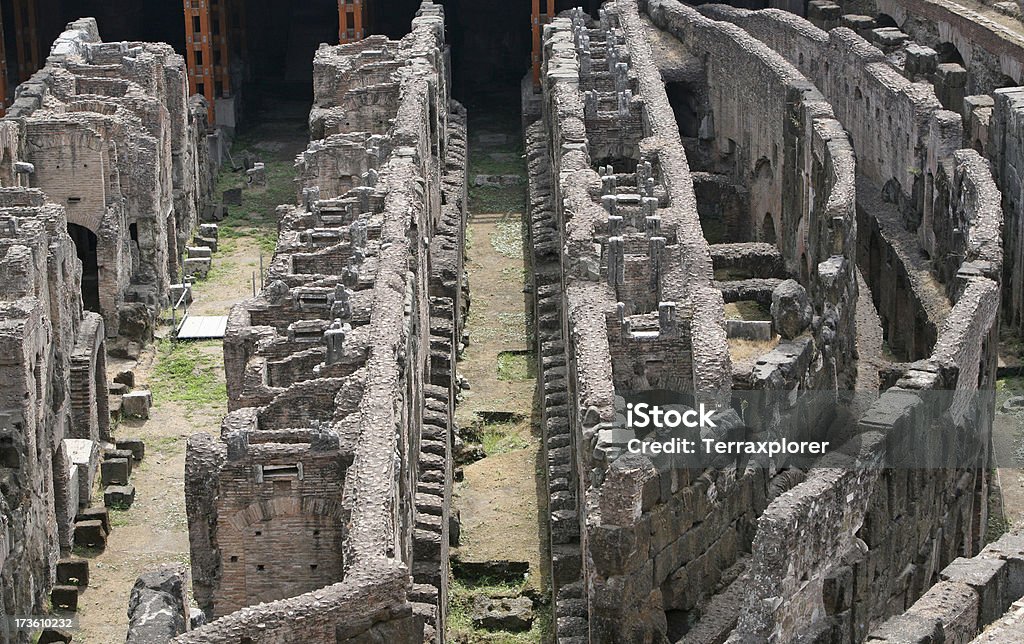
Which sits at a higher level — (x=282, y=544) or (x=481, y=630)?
(x=282, y=544)

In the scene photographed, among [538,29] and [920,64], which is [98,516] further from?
[538,29]

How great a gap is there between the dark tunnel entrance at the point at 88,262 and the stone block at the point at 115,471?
330 inches

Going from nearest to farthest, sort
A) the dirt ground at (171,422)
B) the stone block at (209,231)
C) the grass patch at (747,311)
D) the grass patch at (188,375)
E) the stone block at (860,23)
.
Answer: the dirt ground at (171,422)
the grass patch at (747,311)
the grass patch at (188,375)
the stone block at (209,231)
the stone block at (860,23)

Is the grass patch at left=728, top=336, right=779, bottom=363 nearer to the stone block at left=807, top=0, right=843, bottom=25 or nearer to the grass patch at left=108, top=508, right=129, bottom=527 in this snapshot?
the grass patch at left=108, top=508, right=129, bottom=527

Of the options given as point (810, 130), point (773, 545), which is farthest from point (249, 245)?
point (773, 545)

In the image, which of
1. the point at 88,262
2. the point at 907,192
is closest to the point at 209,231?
the point at 88,262

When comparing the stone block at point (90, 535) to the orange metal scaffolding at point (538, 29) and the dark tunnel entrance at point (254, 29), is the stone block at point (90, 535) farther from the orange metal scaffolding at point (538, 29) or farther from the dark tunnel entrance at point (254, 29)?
the dark tunnel entrance at point (254, 29)

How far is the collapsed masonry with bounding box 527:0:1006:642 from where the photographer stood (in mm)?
29328

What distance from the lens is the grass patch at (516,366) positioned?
144 ft

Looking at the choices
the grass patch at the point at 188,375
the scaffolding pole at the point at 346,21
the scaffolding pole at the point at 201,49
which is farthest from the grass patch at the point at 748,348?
the scaffolding pole at the point at 201,49

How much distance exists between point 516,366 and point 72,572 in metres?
10.9

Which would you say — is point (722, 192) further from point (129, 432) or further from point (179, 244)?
point (129, 432)

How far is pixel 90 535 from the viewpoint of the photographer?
37812 mm

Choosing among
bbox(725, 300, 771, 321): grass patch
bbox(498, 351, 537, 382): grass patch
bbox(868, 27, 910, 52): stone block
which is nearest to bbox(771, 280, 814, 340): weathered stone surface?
→ bbox(725, 300, 771, 321): grass patch
